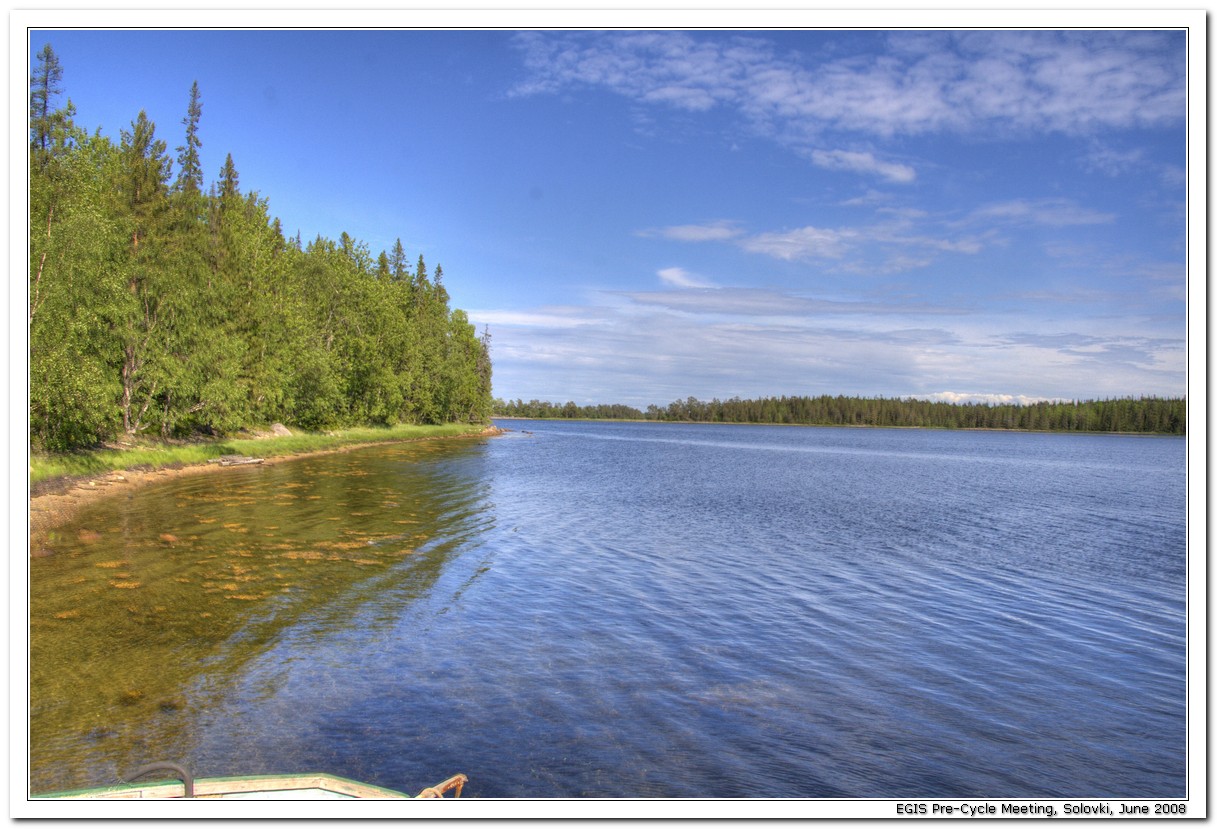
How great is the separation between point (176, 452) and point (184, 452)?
0.72 m

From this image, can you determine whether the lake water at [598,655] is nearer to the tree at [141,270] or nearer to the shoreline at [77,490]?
the shoreline at [77,490]

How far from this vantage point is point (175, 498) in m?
32.4

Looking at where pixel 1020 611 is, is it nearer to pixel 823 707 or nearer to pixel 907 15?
pixel 823 707

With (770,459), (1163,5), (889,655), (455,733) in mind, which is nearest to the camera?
(1163,5)

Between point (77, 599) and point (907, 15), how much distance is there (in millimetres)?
20056

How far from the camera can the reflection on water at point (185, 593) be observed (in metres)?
10.1

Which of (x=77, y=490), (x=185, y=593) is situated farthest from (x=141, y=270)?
(x=185, y=593)

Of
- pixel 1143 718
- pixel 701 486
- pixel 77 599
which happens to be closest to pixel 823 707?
pixel 1143 718

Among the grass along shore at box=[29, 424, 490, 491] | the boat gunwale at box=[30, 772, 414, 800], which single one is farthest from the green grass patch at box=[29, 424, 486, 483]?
the boat gunwale at box=[30, 772, 414, 800]

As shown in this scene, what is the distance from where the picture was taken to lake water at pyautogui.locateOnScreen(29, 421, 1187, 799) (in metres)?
9.88

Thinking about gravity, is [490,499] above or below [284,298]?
below

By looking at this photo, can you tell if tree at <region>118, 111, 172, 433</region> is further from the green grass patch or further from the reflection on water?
the reflection on water

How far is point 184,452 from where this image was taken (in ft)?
152

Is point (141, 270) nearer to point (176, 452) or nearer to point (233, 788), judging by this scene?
point (176, 452)
